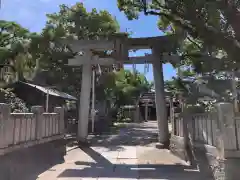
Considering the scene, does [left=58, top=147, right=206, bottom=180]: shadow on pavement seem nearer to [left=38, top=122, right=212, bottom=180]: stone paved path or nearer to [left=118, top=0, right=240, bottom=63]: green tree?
[left=38, top=122, right=212, bottom=180]: stone paved path

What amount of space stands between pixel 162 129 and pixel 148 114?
1131 inches

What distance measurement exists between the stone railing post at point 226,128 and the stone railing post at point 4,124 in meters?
4.32

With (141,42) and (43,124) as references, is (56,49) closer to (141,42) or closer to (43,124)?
Result: (141,42)

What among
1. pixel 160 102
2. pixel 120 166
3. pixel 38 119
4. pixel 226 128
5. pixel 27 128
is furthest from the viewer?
pixel 160 102

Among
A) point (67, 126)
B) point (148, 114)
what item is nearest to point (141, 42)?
point (67, 126)

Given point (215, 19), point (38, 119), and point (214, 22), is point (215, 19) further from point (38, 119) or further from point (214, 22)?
point (38, 119)

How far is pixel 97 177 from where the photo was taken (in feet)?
20.9

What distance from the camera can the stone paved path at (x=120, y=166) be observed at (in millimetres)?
6457

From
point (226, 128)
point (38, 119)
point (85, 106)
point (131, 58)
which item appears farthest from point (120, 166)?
point (131, 58)

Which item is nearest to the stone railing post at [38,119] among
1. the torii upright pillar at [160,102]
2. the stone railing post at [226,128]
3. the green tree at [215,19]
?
the stone railing post at [226,128]

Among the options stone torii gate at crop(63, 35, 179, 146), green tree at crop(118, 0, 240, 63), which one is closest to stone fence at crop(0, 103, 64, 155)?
stone torii gate at crop(63, 35, 179, 146)

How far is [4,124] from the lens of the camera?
214 inches

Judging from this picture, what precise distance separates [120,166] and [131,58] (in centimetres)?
541

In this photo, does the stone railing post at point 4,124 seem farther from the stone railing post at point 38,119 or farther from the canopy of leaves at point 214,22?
the canopy of leaves at point 214,22
